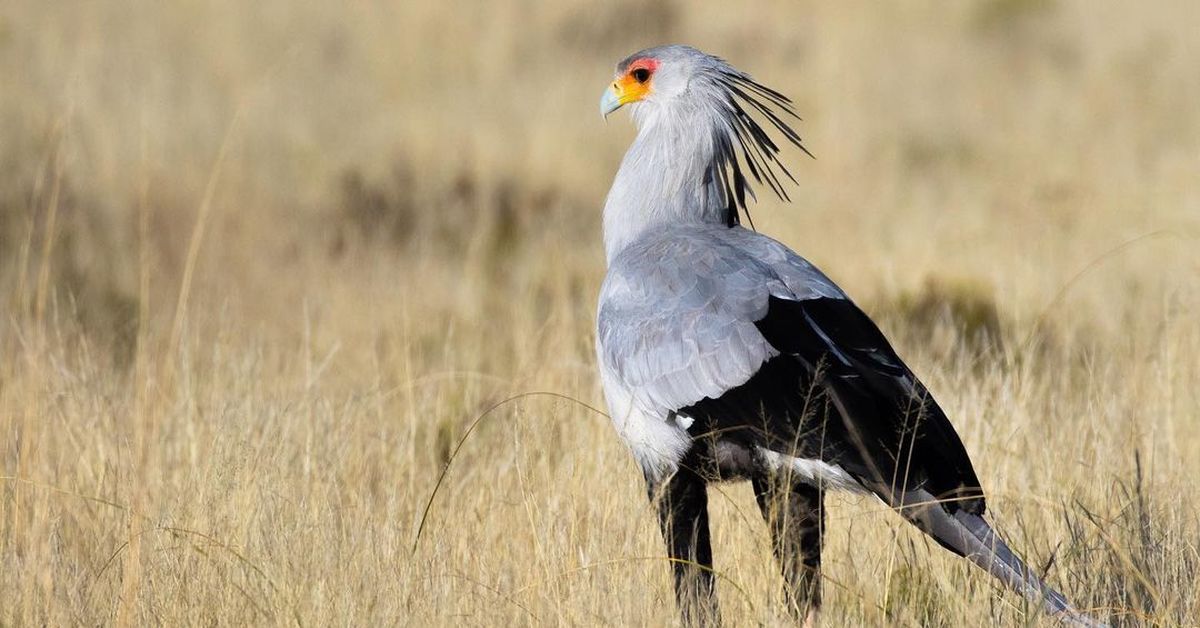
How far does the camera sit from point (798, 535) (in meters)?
3.72

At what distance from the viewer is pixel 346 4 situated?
46.0ft

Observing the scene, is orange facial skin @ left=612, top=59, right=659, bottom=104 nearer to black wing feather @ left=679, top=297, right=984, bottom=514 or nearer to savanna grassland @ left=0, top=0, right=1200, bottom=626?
savanna grassland @ left=0, top=0, right=1200, bottom=626

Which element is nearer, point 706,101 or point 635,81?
point 706,101

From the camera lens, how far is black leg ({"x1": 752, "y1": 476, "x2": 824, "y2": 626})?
3631 millimetres

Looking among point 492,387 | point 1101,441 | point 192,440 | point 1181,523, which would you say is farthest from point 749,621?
point 492,387

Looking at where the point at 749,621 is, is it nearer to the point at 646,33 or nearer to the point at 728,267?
the point at 728,267

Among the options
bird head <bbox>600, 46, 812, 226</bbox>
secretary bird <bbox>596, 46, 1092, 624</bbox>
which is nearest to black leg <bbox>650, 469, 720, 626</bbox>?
secretary bird <bbox>596, 46, 1092, 624</bbox>

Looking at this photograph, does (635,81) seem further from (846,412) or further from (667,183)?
(846,412)

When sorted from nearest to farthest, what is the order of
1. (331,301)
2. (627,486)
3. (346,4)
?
(627,486) → (331,301) → (346,4)

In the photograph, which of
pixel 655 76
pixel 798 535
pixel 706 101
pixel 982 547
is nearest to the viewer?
pixel 982 547

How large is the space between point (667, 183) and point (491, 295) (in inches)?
167

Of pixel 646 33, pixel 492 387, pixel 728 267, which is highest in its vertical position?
pixel 646 33

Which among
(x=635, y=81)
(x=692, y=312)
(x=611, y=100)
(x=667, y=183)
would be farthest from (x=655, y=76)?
(x=692, y=312)

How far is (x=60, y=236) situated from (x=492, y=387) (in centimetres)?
368
